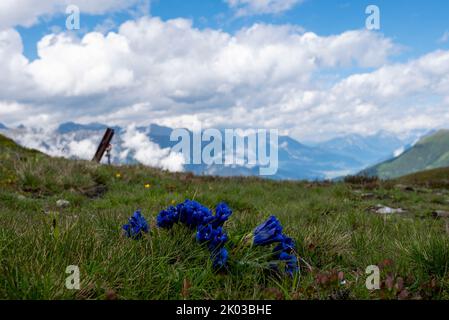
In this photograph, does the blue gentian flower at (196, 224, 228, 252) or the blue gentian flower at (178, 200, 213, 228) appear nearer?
the blue gentian flower at (196, 224, 228, 252)

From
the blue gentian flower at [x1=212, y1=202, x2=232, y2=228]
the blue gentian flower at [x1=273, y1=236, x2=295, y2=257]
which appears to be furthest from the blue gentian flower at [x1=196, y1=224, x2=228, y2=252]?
the blue gentian flower at [x1=273, y1=236, x2=295, y2=257]

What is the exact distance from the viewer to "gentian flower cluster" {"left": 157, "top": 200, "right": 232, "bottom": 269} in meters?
3.81

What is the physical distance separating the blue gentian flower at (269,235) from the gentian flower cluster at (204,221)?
29 cm

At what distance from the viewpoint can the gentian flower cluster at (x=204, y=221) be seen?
3.81 meters

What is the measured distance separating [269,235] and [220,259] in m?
0.51

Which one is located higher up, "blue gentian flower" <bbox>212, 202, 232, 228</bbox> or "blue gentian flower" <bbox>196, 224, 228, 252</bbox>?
"blue gentian flower" <bbox>212, 202, 232, 228</bbox>

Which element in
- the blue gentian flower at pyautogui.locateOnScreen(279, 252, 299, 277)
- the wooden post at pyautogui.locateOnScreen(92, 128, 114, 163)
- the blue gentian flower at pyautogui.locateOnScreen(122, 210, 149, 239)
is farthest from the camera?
the wooden post at pyautogui.locateOnScreen(92, 128, 114, 163)

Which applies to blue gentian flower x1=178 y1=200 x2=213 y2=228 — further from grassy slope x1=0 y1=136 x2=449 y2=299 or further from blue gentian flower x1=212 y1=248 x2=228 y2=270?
blue gentian flower x1=212 y1=248 x2=228 y2=270

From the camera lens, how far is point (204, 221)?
4.02 meters

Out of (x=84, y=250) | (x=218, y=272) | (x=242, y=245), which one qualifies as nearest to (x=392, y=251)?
(x=242, y=245)

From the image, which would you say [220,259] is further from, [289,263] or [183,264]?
[289,263]

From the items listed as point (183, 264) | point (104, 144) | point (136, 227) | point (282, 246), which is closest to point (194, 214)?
point (183, 264)

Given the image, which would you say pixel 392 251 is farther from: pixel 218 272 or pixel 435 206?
pixel 435 206
